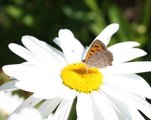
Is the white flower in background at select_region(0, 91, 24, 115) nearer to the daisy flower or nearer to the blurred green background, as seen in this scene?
the daisy flower

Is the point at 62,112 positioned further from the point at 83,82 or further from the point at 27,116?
the point at 27,116

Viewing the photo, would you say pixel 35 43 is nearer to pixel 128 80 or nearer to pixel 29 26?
pixel 128 80

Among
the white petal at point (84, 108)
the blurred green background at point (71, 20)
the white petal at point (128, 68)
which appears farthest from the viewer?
the blurred green background at point (71, 20)

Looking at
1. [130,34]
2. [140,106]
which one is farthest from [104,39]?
[130,34]

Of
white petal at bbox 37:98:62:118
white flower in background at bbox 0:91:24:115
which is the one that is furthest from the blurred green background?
white petal at bbox 37:98:62:118

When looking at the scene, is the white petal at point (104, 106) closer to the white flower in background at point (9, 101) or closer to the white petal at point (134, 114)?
the white petal at point (134, 114)

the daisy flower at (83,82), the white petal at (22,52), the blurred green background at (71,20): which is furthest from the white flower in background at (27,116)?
the blurred green background at (71,20)
